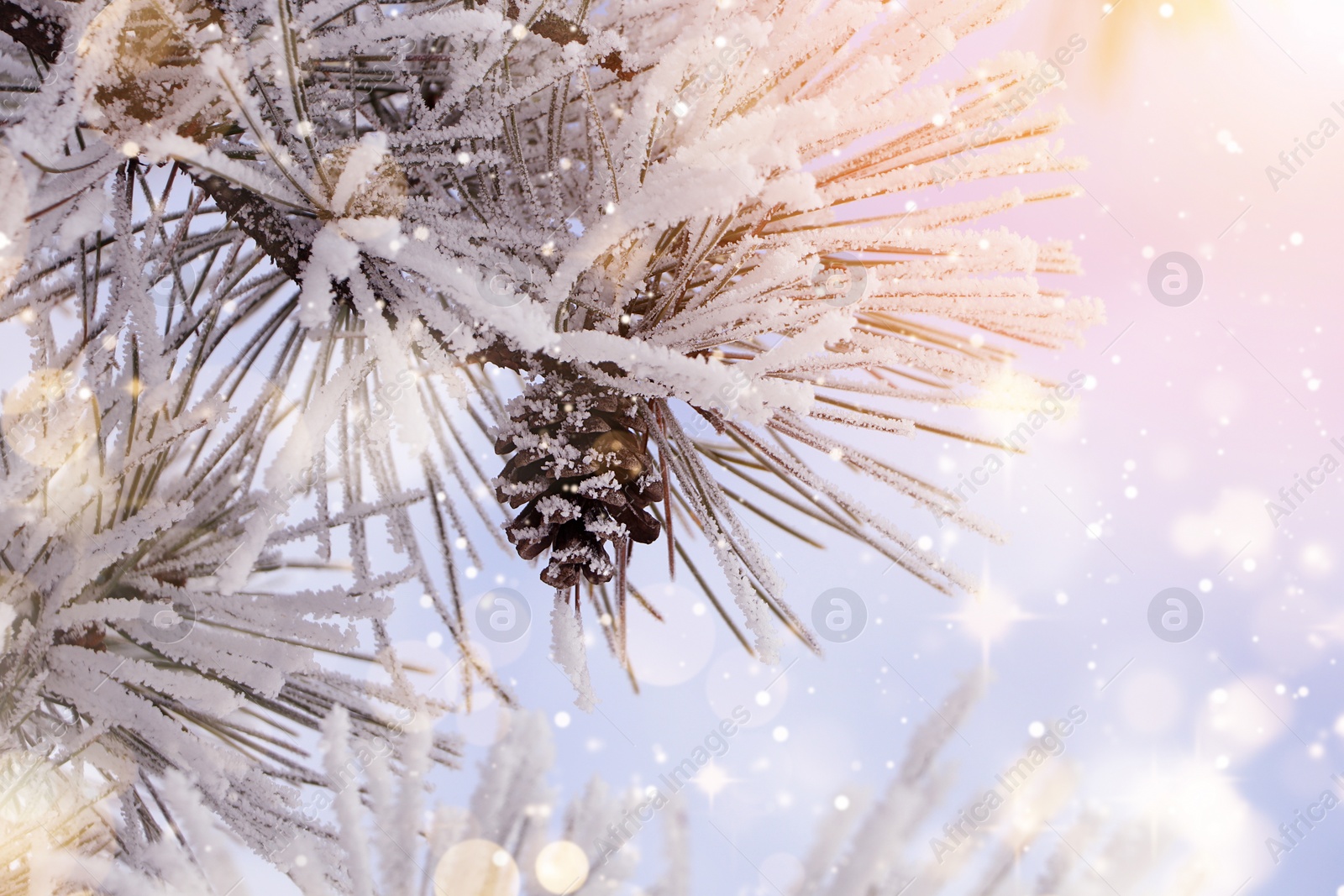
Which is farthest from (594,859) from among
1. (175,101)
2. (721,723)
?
(175,101)

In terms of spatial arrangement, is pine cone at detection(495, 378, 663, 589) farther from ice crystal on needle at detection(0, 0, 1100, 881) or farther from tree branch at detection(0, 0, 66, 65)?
tree branch at detection(0, 0, 66, 65)
